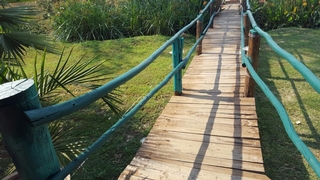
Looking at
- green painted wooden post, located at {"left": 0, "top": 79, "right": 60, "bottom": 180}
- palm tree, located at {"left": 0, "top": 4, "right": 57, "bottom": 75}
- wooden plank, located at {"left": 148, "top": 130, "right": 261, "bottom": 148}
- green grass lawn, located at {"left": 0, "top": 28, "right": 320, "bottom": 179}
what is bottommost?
green grass lawn, located at {"left": 0, "top": 28, "right": 320, "bottom": 179}

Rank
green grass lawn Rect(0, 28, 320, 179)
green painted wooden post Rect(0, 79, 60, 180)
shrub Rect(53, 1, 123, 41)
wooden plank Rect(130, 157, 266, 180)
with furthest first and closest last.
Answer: shrub Rect(53, 1, 123, 41)
green grass lawn Rect(0, 28, 320, 179)
wooden plank Rect(130, 157, 266, 180)
green painted wooden post Rect(0, 79, 60, 180)

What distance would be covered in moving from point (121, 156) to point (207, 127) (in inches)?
42.5

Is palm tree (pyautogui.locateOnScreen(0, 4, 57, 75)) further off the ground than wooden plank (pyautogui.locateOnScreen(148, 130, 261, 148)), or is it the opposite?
palm tree (pyautogui.locateOnScreen(0, 4, 57, 75))

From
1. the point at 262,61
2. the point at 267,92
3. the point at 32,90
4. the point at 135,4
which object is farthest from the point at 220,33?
the point at 32,90

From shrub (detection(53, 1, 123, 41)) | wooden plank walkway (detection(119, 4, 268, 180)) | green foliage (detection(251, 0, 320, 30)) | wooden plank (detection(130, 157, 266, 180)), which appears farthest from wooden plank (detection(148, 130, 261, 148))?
green foliage (detection(251, 0, 320, 30))

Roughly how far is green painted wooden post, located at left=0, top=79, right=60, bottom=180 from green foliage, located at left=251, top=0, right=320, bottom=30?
9.25m

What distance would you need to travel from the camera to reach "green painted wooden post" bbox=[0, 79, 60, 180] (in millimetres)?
847

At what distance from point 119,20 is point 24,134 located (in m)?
8.03

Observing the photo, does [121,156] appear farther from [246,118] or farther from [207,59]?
[207,59]

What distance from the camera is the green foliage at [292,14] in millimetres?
8750

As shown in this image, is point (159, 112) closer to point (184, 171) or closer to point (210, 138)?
point (210, 138)

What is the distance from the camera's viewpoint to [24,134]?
2.95 feet

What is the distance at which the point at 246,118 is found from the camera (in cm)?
261

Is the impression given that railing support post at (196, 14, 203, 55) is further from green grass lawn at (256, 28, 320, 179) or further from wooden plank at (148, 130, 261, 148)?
wooden plank at (148, 130, 261, 148)
